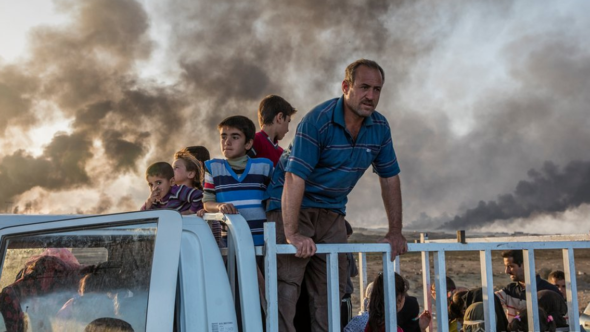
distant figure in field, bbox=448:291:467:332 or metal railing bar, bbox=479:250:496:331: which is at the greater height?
metal railing bar, bbox=479:250:496:331

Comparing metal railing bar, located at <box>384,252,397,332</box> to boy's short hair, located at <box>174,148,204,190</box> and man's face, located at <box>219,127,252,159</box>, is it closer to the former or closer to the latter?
man's face, located at <box>219,127,252,159</box>

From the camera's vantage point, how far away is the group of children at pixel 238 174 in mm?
3621

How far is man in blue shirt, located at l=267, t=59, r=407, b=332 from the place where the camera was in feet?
10.3

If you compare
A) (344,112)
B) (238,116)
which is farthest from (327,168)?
(238,116)

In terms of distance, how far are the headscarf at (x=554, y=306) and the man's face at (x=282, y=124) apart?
97.5 inches

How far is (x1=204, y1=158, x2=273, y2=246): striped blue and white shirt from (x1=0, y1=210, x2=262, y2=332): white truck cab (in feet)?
2.96

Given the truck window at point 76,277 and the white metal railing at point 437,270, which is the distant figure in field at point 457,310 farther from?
the truck window at point 76,277

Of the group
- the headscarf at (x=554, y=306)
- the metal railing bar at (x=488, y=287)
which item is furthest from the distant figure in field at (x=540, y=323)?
the metal railing bar at (x=488, y=287)

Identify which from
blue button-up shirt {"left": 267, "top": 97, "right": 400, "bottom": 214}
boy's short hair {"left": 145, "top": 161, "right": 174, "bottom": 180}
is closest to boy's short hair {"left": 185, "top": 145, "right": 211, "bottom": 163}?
boy's short hair {"left": 145, "top": 161, "right": 174, "bottom": 180}

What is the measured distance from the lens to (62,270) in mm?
2555

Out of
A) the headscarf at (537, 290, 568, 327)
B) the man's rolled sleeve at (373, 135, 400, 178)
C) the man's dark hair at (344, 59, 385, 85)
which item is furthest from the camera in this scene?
the headscarf at (537, 290, 568, 327)

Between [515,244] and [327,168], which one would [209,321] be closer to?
[327,168]

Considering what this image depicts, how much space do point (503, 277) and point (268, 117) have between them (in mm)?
23913

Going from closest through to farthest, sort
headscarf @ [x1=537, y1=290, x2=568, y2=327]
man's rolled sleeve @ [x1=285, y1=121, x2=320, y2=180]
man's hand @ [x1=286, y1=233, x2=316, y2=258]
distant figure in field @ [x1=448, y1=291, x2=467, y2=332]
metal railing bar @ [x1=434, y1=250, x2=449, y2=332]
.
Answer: man's hand @ [x1=286, y1=233, x2=316, y2=258] → metal railing bar @ [x1=434, y1=250, x2=449, y2=332] → man's rolled sleeve @ [x1=285, y1=121, x2=320, y2=180] → headscarf @ [x1=537, y1=290, x2=568, y2=327] → distant figure in field @ [x1=448, y1=291, x2=467, y2=332]
